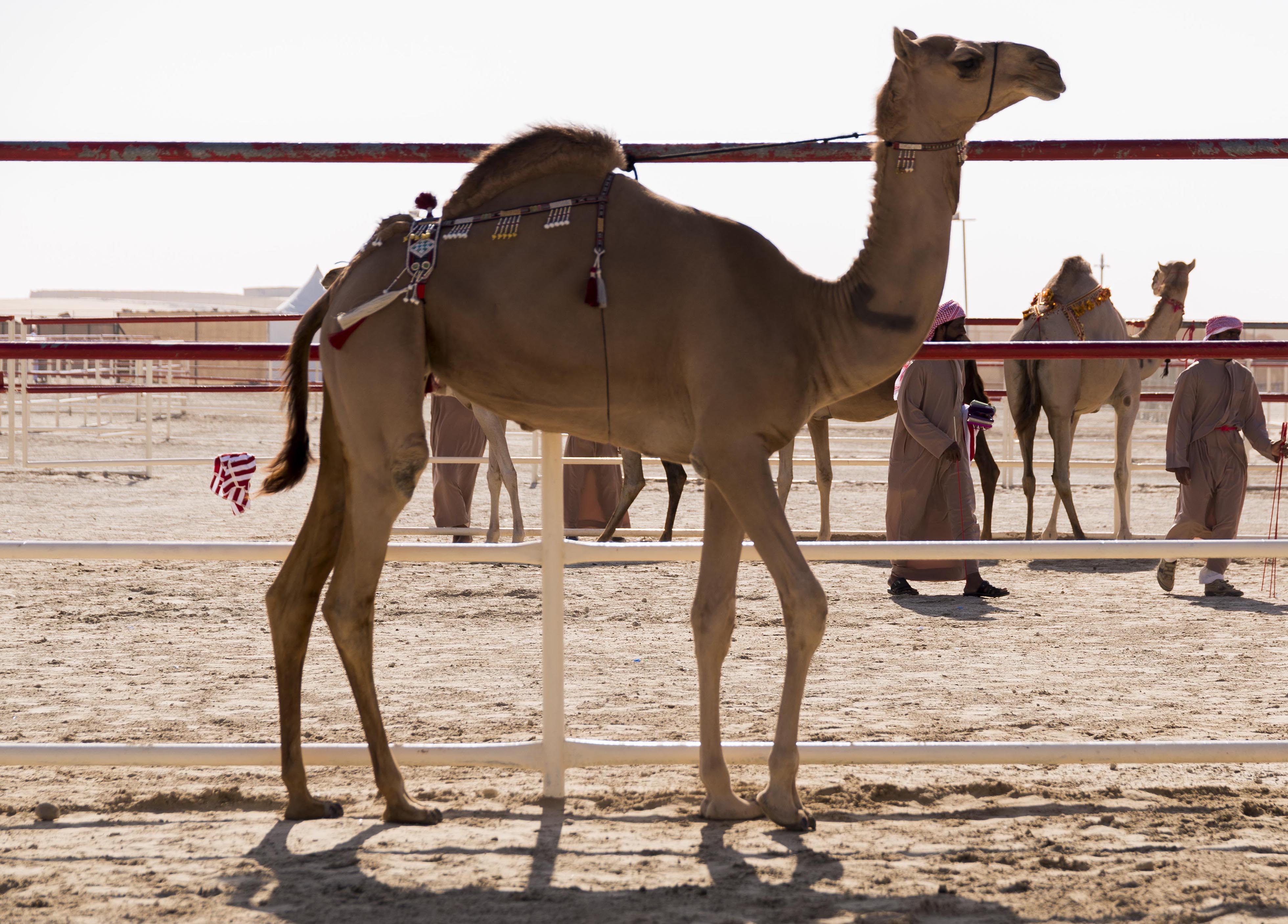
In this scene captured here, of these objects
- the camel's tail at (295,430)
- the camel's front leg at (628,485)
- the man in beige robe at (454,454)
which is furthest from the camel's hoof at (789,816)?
the man in beige robe at (454,454)

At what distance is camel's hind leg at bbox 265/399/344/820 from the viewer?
3.16 metres

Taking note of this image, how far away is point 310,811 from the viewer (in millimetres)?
3162

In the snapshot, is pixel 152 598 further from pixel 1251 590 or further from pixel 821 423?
pixel 1251 590

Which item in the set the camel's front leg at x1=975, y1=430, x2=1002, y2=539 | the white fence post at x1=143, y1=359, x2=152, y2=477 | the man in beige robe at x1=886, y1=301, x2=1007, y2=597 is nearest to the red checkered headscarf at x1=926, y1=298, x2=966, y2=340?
the man in beige robe at x1=886, y1=301, x2=1007, y2=597

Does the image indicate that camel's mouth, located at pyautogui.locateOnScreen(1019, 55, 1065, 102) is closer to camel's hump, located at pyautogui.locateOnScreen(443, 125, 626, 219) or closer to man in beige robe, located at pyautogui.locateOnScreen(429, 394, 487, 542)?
camel's hump, located at pyautogui.locateOnScreen(443, 125, 626, 219)

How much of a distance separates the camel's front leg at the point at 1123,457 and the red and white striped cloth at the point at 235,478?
24.9ft

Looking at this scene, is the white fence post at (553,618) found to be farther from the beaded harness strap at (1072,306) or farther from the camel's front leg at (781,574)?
the beaded harness strap at (1072,306)

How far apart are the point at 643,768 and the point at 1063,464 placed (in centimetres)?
693

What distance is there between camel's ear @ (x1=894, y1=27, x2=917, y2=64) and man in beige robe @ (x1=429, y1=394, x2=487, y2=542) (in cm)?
756

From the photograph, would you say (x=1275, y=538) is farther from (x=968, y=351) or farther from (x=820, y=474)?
(x=968, y=351)

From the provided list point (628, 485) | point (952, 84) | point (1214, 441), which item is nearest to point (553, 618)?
point (952, 84)

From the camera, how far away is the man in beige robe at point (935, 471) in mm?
7789

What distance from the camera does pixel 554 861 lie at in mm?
2852

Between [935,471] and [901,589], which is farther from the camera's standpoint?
[935,471]
